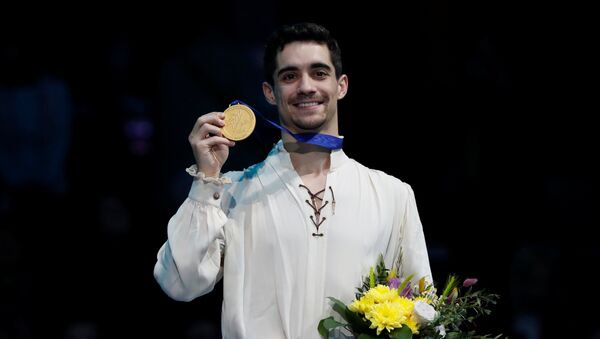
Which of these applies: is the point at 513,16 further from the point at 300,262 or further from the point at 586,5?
the point at 300,262

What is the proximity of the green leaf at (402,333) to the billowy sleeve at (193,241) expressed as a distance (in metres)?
0.57

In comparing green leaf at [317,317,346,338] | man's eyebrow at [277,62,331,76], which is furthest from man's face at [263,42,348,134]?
green leaf at [317,317,346,338]

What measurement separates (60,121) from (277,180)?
2504mm

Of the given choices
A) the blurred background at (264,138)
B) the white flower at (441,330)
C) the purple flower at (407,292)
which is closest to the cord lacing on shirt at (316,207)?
the purple flower at (407,292)

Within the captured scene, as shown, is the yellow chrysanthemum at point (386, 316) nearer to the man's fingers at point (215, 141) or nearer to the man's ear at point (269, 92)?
the man's fingers at point (215, 141)

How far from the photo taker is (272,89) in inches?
132

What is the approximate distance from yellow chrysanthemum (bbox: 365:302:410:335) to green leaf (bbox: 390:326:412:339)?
15 millimetres

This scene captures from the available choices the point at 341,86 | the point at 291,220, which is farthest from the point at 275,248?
the point at 341,86

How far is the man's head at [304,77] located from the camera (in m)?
3.24

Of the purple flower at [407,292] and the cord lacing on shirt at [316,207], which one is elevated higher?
the cord lacing on shirt at [316,207]

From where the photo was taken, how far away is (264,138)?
5270 millimetres

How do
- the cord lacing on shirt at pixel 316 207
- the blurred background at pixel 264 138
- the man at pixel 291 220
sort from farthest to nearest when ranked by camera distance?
the blurred background at pixel 264 138
the cord lacing on shirt at pixel 316 207
the man at pixel 291 220

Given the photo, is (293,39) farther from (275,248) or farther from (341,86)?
(275,248)

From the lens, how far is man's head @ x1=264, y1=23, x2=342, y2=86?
3.29 metres
